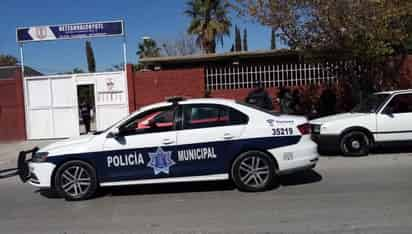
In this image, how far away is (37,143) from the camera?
54.4ft

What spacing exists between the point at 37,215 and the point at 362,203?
187 inches

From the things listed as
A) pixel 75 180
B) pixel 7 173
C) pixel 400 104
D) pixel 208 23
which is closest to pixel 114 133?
pixel 75 180

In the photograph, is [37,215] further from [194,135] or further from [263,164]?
[263,164]

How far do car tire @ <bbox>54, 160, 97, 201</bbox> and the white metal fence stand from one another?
10466mm

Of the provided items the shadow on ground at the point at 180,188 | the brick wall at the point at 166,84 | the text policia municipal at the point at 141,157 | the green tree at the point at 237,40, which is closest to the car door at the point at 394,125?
the shadow on ground at the point at 180,188

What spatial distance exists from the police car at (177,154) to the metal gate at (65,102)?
32.5 feet

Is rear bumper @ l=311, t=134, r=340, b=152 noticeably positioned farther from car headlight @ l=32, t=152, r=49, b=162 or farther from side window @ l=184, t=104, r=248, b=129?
car headlight @ l=32, t=152, r=49, b=162

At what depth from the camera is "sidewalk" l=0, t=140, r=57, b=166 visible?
13172 millimetres

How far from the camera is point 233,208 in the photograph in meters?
6.43

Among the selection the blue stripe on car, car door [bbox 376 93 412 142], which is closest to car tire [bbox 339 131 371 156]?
car door [bbox 376 93 412 142]

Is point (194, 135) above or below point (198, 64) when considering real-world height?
below

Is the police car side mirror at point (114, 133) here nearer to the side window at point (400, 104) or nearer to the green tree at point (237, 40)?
the side window at point (400, 104)

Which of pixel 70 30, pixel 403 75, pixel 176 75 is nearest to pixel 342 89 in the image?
pixel 403 75

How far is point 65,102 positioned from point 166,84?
402 cm
